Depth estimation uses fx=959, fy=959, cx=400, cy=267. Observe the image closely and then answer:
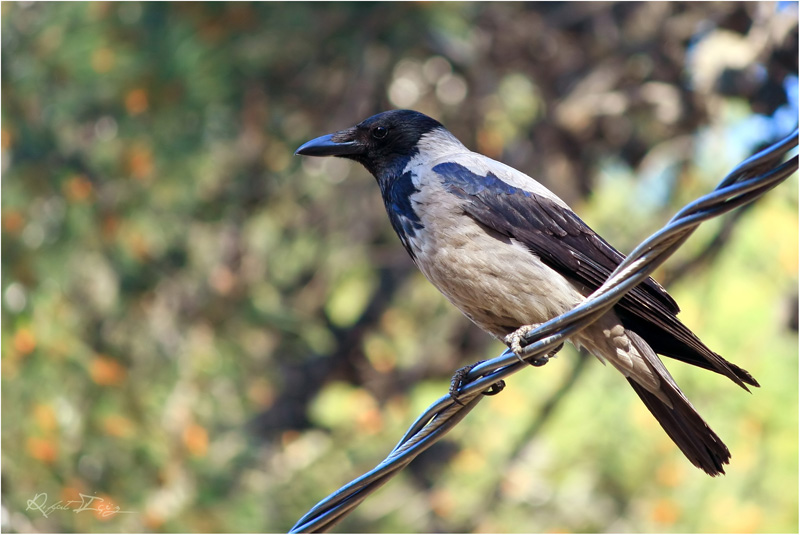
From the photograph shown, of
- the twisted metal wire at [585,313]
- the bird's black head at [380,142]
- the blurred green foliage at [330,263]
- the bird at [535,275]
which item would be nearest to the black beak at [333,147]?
the bird's black head at [380,142]

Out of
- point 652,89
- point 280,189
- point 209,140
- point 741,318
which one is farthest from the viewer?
point 741,318

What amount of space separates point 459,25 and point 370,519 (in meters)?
3.75

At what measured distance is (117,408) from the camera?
5809 mm

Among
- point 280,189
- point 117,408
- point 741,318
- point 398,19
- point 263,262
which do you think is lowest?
point 741,318

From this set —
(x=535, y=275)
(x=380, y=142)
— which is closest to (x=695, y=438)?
(x=535, y=275)

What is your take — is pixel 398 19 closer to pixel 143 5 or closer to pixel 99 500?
pixel 143 5

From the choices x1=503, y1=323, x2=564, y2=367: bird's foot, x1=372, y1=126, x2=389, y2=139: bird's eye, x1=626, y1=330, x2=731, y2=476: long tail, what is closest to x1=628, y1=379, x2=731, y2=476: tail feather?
x1=626, y1=330, x2=731, y2=476: long tail

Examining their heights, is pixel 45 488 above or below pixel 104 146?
below

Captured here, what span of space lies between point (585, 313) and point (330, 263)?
19.0 feet

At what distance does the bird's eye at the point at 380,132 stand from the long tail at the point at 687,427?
1.44 meters

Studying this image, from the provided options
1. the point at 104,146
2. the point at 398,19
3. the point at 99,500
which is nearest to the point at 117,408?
the point at 99,500

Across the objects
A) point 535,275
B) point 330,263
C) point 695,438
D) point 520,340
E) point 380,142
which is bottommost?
point 695,438

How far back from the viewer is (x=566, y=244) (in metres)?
3.41

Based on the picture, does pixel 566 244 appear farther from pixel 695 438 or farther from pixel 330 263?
pixel 330 263
